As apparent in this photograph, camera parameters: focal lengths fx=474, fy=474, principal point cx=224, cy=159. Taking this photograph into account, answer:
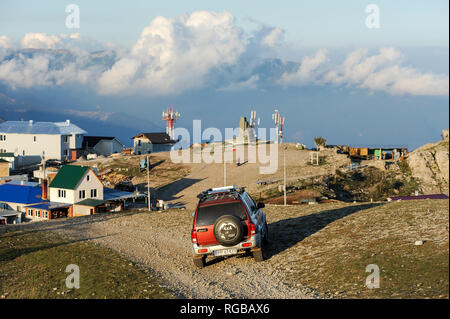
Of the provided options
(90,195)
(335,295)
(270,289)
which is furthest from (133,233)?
(90,195)

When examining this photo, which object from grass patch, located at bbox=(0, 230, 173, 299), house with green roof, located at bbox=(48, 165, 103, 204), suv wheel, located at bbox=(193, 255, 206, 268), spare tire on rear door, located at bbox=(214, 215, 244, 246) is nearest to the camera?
grass patch, located at bbox=(0, 230, 173, 299)

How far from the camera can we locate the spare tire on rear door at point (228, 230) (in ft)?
53.0

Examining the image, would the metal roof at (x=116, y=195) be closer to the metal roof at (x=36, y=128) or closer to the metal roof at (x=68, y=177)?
the metal roof at (x=68, y=177)

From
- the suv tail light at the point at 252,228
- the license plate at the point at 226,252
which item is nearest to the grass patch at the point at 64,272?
the license plate at the point at 226,252

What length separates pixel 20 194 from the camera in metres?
52.6

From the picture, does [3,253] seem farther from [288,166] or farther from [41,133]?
[41,133]

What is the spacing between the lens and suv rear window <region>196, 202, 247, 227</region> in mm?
16594

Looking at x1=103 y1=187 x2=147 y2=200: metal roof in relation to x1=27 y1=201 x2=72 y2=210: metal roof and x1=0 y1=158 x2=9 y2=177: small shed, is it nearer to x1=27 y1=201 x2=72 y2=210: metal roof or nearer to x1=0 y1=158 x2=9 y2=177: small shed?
x1=27 y1=201 x2=72 y2=210: metal roof

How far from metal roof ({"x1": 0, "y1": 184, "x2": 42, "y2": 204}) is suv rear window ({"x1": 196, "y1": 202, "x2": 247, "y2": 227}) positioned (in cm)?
3923

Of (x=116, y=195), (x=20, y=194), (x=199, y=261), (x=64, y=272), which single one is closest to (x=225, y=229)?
(x=199, y=261)

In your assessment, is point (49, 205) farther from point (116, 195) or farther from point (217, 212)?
point (217, 212)

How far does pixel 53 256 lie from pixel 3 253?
3.41 metres

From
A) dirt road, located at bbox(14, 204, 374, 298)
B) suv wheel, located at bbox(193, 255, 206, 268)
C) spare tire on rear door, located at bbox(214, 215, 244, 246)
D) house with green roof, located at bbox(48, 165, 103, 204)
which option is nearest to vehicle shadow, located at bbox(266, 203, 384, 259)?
dirt road, located at bbox(14, 204, 374, 298)

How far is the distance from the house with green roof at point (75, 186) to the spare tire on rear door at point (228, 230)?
3581 cm
